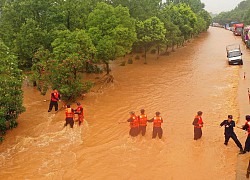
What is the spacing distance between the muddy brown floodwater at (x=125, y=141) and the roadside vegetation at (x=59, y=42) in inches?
57.7

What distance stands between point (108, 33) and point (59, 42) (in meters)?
4.56

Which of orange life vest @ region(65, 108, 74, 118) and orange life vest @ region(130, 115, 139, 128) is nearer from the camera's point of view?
orange life vest @ region(130, 115, 139, 128)

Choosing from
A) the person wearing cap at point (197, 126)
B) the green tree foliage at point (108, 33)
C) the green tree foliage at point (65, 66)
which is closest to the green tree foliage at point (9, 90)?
the green tree foliage at point (65, 66)

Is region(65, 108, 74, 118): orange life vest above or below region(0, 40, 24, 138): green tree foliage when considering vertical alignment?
below

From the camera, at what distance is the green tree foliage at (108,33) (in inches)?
824

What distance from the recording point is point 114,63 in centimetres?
3192

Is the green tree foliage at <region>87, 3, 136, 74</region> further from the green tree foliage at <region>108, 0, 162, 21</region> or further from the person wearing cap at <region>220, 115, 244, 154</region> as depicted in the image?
the person wearing cap at <region>220, 115, 244, 154</region>

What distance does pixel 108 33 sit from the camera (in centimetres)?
2178

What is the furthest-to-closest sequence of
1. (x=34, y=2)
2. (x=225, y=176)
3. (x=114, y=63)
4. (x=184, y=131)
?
(x=114, y=63) → (x=34, y=2) → (x=184, y=131) → (x=225, y=176)

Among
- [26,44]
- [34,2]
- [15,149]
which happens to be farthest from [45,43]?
[15,149]

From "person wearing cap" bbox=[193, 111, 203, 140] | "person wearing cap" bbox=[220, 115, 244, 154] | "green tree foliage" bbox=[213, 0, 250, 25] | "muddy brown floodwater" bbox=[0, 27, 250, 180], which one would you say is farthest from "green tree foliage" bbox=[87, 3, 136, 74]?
"green tree foliage" bbox=[213, 0, 250, 25]

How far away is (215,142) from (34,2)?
713 inches

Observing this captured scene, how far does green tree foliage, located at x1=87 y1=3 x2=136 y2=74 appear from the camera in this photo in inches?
824

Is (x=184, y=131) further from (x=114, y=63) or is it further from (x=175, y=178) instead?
(x=114, y=63)
